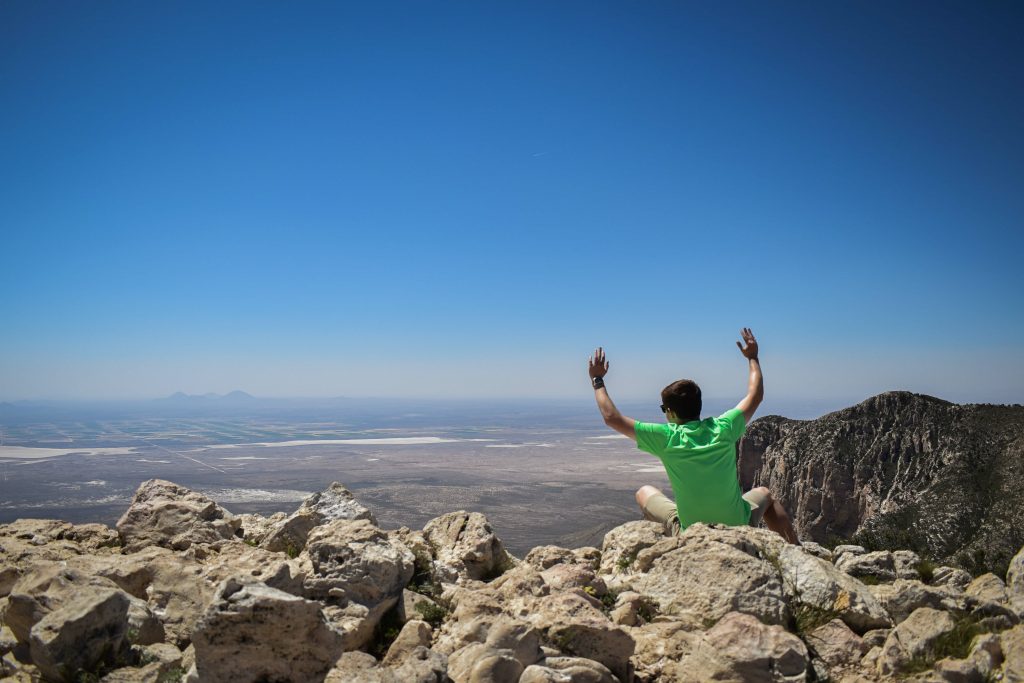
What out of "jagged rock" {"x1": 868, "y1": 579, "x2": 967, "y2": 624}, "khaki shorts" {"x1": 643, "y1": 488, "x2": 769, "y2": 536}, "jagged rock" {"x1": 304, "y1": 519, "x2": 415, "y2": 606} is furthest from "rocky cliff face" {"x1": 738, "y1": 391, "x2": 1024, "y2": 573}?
"jagged rock" {"x1": 304, "y1": 519, "x2": 415, "y2": 606}

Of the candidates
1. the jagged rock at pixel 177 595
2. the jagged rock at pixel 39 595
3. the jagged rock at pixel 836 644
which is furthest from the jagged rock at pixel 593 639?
the jagged rock at pixel 39 595

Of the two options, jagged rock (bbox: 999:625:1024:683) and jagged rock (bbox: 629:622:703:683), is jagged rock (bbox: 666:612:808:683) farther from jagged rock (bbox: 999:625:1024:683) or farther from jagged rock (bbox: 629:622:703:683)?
jagged rock (bbox: 999:625:1024:683)

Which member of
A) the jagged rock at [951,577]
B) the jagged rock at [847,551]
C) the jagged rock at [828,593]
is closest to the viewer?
the jagged rock at [828,593]

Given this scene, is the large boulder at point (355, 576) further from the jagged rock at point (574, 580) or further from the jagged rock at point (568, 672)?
the jagged rock at point (568, 672)

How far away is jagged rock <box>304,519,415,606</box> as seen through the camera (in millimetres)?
5363

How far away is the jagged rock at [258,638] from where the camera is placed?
12.7 feet

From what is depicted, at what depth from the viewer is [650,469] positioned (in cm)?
17638

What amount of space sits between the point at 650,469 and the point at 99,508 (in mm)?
131285

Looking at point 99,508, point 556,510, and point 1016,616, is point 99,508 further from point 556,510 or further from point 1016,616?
point 1016,616

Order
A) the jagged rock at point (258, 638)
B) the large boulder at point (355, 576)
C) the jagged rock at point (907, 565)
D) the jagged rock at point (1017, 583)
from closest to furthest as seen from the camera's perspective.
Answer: the jagged rock at point (258, 638) → the large boulder at point (355, 576) → the jagged rock at point (1017, 583) → the jagged rock at point (907, 565)

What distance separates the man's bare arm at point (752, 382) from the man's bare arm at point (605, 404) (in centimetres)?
125

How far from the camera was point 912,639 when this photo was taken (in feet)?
15.4

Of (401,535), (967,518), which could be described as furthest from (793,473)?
(401,535)

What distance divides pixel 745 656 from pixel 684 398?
3006mm
